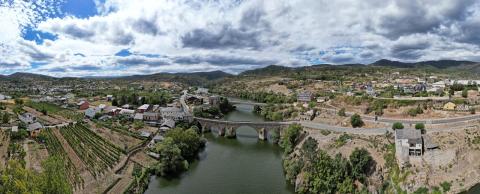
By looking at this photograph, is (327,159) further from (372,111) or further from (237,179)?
(372,111)

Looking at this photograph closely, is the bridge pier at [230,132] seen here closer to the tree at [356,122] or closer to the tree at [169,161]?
the tree at [169,161]

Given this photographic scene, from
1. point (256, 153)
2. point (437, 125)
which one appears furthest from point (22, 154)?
point (437, 125)

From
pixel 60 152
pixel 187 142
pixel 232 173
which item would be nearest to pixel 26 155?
pixel 60 152

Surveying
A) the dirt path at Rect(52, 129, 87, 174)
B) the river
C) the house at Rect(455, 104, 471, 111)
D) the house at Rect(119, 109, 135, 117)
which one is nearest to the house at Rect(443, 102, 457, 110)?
the house at Rect(455, 104, 471, 111)

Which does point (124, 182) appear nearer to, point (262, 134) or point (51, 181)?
point (51, 181)

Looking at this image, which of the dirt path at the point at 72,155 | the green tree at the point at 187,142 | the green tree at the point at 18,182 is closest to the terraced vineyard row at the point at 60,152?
the dirt path at the point at 72,155

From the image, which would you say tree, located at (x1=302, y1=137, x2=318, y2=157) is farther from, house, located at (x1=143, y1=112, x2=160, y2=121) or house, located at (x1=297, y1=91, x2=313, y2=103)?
house, located at (x1=297, y1=91, x2=313, y2=103)
